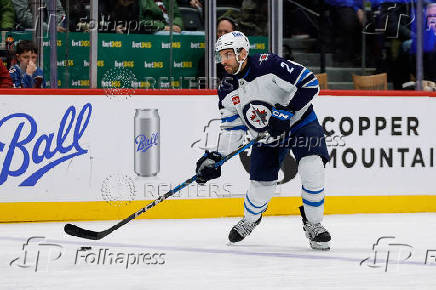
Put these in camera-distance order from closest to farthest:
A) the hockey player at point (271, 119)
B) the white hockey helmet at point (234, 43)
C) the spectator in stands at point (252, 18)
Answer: the white hockey helmet at point (234, 43) → the hockey player at point (271, 119) → the spectator in stands at point (252, 18)

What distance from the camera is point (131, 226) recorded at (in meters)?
6.03

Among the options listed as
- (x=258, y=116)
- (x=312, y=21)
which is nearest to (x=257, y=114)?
(x=258, y=116)

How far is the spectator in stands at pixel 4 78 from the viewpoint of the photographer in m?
6.38

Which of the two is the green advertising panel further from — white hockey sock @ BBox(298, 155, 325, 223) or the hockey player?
white hockey sock @ BBox(298, 155, 325, 223)

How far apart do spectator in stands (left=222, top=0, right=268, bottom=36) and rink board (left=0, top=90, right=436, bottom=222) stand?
82cm

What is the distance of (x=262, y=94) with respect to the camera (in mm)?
4922

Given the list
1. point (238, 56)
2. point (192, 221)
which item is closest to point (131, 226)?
point (192, 221)

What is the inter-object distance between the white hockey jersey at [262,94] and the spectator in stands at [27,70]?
6.19ft

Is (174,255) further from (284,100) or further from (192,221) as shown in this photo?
(192,221)

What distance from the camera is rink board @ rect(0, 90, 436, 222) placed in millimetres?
6242

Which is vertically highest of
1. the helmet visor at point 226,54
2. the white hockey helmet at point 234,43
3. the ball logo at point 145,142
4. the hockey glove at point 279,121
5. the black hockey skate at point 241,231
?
the white hockey helmet at point 234,43

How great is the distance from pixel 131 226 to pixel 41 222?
63 centimetres
